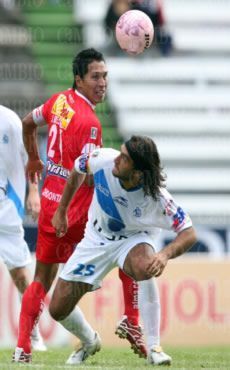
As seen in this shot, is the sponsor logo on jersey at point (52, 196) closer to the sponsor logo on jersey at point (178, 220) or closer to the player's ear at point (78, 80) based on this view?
the player's ear at point (78, 80)

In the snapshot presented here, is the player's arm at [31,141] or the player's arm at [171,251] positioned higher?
the player's arm at [31,141]

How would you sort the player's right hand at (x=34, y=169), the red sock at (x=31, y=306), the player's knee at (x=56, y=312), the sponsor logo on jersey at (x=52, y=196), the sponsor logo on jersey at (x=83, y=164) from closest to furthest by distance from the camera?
the sponsor logo on jersey at (x=83, y=164), the player's knee at (x=56, y=312), the red sock at (x=31, y=306), the sponsor logo on jersey at (x=52, y=196), the player's right hand at (x=34, y=169)

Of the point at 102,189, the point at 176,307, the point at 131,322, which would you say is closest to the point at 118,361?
the point at 131,322

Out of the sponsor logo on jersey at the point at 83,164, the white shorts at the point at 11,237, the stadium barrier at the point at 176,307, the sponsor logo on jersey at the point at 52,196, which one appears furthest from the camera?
the stadium barrier at the point at 176,307

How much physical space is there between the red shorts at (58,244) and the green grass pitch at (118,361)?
702mm

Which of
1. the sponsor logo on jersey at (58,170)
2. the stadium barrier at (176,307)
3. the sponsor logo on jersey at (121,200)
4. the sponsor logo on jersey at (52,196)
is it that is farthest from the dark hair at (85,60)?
the stadium barrier at (176,307)

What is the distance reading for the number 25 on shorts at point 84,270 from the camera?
7809mm

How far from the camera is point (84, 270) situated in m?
7.81

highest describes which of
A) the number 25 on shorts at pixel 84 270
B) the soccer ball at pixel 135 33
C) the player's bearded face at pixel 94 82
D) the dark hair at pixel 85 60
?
the soccer ball at pixel 135 33

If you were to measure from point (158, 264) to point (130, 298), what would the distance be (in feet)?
3.86

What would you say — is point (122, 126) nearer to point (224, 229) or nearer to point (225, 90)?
point (225, 90)

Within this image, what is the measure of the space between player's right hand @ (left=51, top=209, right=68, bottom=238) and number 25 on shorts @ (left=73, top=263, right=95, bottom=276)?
280 millimetres

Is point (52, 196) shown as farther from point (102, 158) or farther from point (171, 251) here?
point (171, 251)

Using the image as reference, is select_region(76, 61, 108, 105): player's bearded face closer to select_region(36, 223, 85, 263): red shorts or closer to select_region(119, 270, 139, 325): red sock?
select_region(36, 223, 85, 263): red shorts
